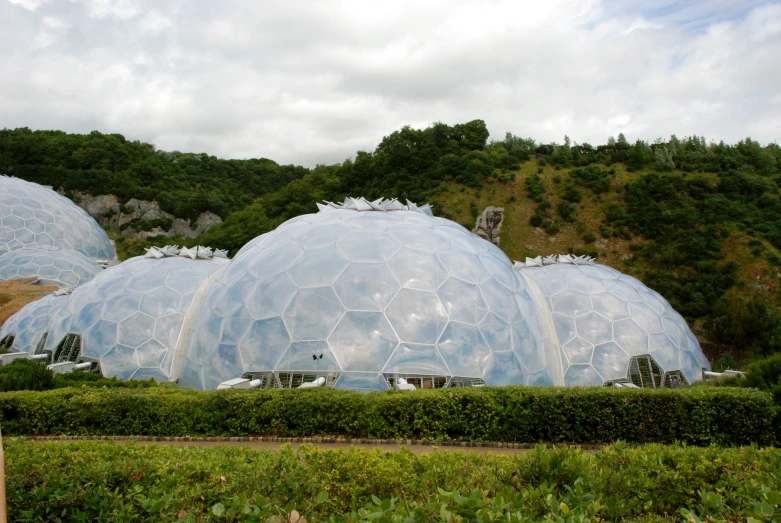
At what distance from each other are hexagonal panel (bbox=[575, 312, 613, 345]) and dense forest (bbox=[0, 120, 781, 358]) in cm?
1429

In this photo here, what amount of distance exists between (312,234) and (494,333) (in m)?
5.28

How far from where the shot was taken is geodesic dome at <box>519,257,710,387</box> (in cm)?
1352

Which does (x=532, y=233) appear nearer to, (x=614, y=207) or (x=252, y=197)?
(x=614, y=207)

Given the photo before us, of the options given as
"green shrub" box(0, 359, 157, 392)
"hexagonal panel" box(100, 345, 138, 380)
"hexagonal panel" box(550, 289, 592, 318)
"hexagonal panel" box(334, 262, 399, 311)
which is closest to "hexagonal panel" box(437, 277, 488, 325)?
"hexagonal panel" box(334, 262, 399, 311)

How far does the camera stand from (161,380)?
13672 mm

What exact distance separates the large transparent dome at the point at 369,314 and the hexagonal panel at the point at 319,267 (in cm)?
3

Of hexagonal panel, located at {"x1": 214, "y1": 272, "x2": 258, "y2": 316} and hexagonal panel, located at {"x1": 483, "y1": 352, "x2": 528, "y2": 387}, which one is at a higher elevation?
hexagonal panel, located at {"x1": 214, "y1": 272, "x2": 258, "y2": 316}

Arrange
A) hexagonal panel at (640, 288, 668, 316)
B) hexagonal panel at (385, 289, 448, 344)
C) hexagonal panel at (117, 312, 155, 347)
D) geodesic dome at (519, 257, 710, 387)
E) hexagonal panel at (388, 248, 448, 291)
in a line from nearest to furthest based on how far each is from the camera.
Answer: hexagonal panel at (385, 289, 448, 344)
hexagonal panel at (388, 248, 448, 291)
geodesic dome at (519, 257, 710, 387)
hexagonal panel at (117, 312, 155, 347)
hexagonal panel at (640, 288, 668, 316)

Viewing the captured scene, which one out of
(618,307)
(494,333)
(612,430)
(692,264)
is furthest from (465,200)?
(612,430)

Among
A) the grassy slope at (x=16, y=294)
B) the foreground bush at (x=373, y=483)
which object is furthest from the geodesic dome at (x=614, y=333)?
the grassy slope at (x=16, y=294)

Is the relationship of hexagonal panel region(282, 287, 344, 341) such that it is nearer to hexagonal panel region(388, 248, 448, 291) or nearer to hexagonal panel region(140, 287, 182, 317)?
hexagonal panel region(388, 248, 448, 291)

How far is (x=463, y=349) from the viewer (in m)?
11.2

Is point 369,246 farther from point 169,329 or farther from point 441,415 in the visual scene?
point 169,329

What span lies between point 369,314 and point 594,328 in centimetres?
669
